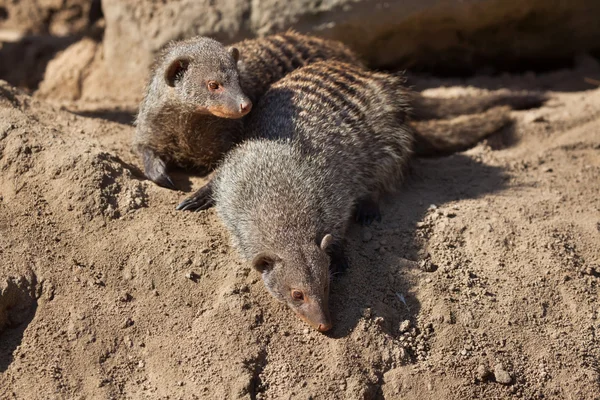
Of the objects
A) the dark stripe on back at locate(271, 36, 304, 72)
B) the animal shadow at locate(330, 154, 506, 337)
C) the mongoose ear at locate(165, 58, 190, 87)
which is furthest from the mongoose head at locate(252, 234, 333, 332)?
the dark stripe on back at locate(271, 36, 304, 72)

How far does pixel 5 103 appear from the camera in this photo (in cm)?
340

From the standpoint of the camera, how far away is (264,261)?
9.12 ft

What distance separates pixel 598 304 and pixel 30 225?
7.67ft

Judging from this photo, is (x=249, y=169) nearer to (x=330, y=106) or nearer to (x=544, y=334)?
(x=330, y=106)

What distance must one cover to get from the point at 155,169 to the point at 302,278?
110cm

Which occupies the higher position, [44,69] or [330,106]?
[330,106]

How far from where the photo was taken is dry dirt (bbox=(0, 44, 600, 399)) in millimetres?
2574

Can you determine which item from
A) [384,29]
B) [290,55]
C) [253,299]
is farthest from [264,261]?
[384,29]

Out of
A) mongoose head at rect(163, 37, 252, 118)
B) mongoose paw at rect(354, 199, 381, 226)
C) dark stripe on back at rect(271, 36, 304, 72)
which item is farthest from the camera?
dark stripe on back at rect(271, 36, 304, 72)

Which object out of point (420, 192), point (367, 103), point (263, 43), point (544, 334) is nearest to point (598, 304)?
point (544, 334)

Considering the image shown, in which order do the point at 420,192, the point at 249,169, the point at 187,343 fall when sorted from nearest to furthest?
the point at 187,343 → the point at 249,169 → the point at 420,192

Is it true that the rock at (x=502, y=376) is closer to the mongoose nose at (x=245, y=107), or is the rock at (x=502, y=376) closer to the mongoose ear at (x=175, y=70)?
the mongoose nose at (x=245, y=107)

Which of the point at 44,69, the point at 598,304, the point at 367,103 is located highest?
the point at 367,103

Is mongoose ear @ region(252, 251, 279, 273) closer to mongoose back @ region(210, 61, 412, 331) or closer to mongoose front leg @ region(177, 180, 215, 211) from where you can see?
mongoose back @ region(210, 61, 412, 331)
